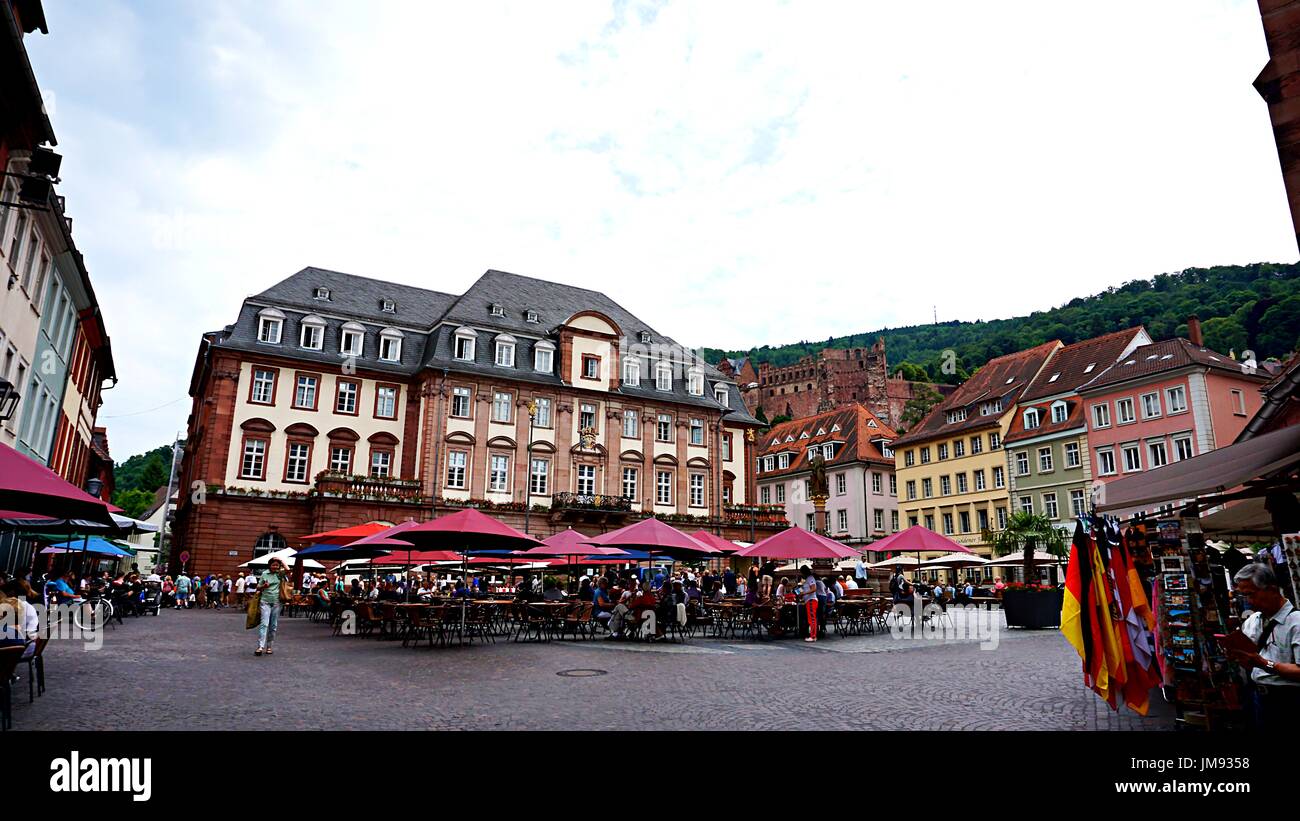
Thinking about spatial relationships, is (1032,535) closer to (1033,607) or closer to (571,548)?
(1033,607)

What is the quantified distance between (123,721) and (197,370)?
4849cm

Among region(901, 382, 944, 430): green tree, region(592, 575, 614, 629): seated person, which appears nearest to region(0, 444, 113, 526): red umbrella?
region(592, 575, 614, 629): seated person

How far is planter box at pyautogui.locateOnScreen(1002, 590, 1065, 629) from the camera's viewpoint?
879 inches

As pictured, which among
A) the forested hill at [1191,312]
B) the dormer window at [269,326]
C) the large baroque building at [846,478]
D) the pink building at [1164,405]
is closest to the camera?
the pink building at [1164,405]

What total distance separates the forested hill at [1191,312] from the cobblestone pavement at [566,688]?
135ft

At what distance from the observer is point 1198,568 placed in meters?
7.36

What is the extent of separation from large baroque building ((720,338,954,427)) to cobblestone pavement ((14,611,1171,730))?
109m

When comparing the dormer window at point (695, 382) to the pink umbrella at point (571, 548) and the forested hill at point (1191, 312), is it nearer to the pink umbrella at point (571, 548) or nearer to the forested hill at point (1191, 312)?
the forested hill at point (1191, 312)

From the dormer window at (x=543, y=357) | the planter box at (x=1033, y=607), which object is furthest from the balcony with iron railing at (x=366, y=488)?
the planter box at (x=1033, y=607)

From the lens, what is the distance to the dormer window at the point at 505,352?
46969 millimetres

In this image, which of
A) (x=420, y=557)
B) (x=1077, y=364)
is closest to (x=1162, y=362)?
(x=1077, y=364)

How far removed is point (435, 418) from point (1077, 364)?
39.4 metres

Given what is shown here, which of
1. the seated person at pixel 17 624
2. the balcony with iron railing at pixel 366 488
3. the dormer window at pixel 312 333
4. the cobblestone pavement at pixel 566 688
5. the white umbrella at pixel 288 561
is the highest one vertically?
the dormer window at pixel 312 333

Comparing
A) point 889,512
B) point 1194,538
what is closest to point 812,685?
point 1194,538
